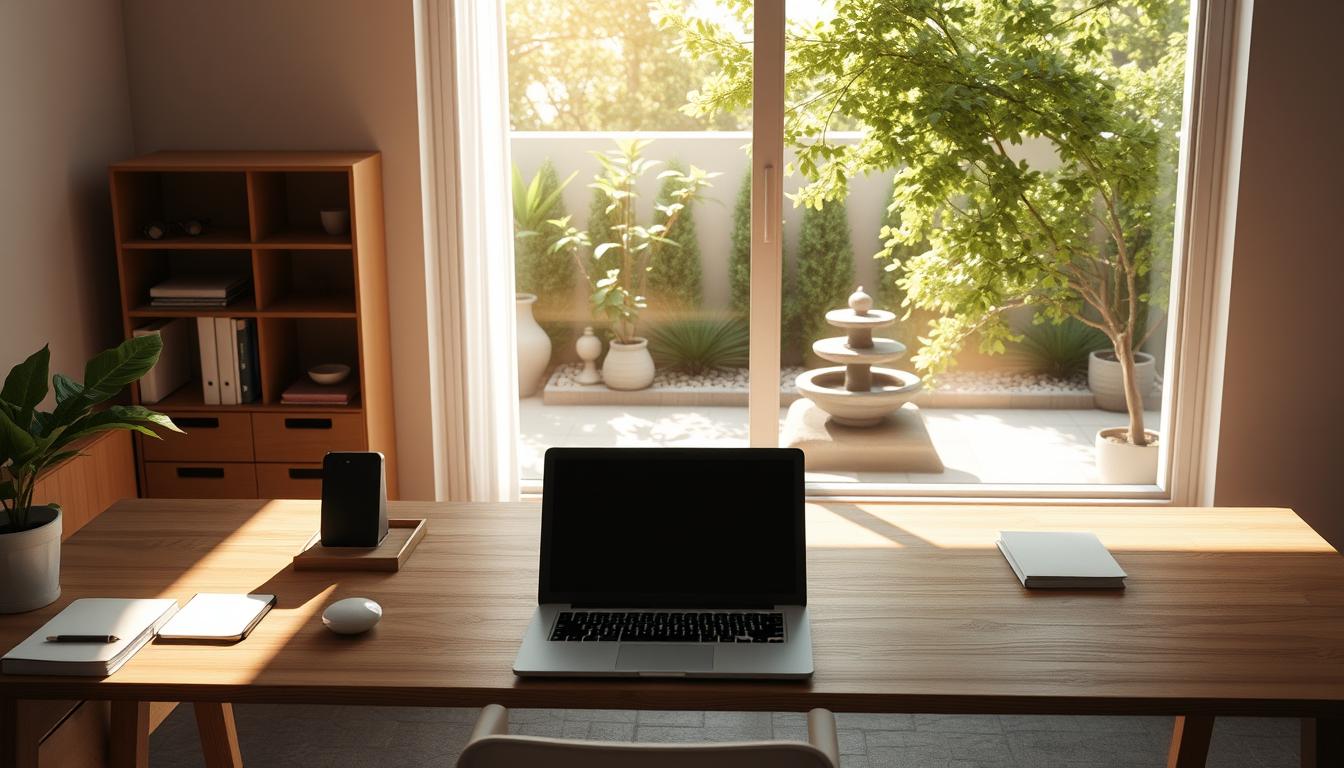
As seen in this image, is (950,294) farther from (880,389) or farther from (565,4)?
(565,4)

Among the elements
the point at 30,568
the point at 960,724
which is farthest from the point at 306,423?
the point at 960,724

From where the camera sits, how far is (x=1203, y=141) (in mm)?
4055

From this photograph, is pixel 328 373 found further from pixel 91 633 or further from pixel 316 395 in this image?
pixel 91 633

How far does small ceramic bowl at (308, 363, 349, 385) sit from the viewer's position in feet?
13.2

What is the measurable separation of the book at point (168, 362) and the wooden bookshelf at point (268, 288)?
0.03 m

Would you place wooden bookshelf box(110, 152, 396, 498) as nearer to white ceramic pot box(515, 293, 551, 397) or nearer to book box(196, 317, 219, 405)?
book box(196, 317, 219, 405)

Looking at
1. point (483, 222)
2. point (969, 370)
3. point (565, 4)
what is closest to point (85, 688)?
point (483, 222)

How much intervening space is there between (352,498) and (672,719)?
1298 mm

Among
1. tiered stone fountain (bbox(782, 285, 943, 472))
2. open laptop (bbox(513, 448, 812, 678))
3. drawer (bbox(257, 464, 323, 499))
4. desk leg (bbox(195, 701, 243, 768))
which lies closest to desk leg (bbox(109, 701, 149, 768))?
desk leg (bbox(195, 701, 243, 768))

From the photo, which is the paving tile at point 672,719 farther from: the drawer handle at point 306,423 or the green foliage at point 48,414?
the green foliage at point 48,414

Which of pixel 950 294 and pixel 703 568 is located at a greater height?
pixel 950 294

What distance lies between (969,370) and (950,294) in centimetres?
28

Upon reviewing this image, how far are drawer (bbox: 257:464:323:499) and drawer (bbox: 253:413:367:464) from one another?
0.03 meters

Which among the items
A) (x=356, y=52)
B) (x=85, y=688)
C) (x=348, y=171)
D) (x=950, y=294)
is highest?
(x=356, y=52)
